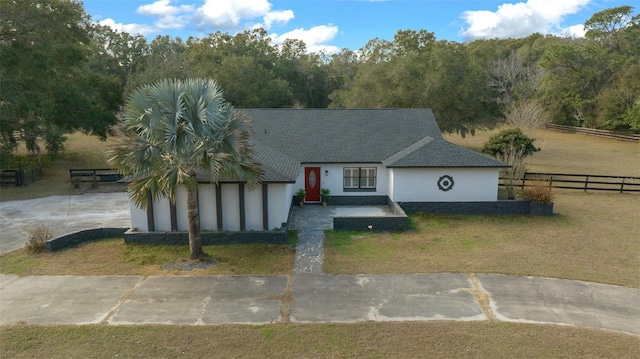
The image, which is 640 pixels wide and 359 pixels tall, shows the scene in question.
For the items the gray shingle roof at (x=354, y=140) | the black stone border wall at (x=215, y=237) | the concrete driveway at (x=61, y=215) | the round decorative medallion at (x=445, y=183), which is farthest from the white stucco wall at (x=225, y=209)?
the round decorative medallion at (x=445, y=183)

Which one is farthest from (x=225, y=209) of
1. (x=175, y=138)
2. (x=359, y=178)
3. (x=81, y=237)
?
(x=359, y=178)

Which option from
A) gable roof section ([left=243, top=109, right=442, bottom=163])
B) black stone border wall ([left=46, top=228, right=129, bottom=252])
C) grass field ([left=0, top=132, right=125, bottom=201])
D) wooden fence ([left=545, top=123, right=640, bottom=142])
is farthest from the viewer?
wooden fence ([left=545, top=123, right=640, bottom=142])

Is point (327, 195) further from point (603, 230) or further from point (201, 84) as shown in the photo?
point (603, 230)

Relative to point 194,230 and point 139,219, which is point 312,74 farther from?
point 194,230

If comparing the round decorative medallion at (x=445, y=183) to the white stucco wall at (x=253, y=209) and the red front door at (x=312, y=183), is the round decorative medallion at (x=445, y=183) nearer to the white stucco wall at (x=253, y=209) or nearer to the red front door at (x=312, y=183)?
the red front door at (x=312, y=183)

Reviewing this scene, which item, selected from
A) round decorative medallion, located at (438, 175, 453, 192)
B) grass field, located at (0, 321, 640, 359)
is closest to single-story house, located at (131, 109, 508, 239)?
round decorative medallion, located at (438, 175, 453, 192)

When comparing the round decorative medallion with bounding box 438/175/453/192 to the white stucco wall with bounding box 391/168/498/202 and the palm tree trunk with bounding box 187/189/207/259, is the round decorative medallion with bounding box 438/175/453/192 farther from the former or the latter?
the palm tree trunk with bounding box 187/189/207/259
